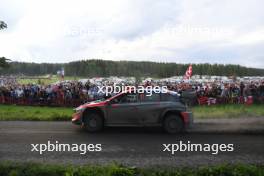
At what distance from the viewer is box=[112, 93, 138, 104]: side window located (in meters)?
12.9

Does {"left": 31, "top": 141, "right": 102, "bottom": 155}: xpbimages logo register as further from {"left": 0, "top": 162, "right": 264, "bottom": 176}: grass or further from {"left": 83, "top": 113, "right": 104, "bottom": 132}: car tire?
{"left": 0, "top": 162, "right": 264, "bottom": 176}: grass

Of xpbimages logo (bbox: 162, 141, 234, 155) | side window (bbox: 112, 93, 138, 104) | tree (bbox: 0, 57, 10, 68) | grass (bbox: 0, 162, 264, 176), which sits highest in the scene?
tree (bbox: 0, 57, 10, 68)

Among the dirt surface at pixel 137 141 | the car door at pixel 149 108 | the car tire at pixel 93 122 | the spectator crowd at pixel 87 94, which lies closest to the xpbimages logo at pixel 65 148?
the dirt surface at pixel 137 141

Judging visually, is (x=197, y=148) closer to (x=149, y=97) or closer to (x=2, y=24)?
(x=149, y=97)

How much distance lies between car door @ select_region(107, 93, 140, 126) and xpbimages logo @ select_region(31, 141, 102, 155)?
2.38 metres

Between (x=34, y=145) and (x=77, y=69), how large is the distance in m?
51.3

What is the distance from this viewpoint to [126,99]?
42.6 ft

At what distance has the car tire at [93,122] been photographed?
12953 millimetres

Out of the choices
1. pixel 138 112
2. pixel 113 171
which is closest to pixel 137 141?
pixel 138 112

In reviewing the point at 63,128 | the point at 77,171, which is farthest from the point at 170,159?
the point at 63,128

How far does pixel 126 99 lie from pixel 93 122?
1388 mm

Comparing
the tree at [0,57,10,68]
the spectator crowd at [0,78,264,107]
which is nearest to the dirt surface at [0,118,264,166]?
the tree at [0,57,10,68]

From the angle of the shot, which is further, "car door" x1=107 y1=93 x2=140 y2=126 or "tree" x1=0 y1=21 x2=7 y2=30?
"car door" x1=107 y1=93 x2=140 y2=126

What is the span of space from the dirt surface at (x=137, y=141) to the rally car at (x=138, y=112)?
1.21ft
